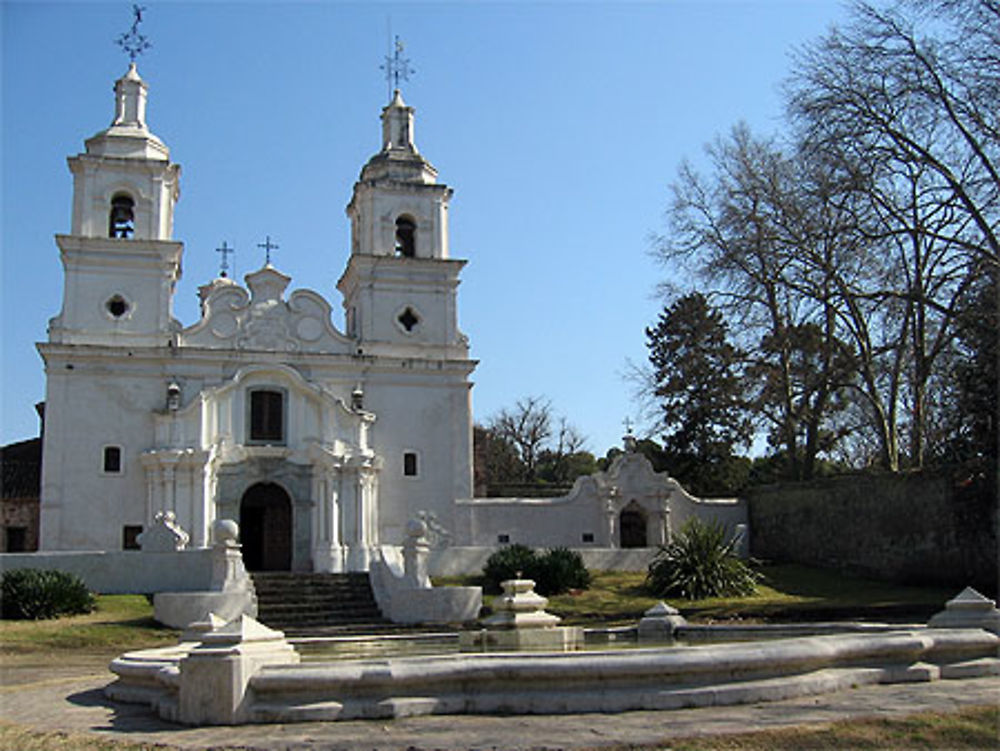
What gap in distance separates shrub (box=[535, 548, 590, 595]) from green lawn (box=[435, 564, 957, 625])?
37cm

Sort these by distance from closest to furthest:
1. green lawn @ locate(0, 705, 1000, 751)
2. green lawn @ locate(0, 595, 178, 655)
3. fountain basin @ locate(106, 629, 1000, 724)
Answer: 1. green lawn @ locate(0, 705, 1000, 751)
2. fountain basin @ locate(106, 629, 1000, 724)
3. green lawn @ locate(0, 595, 178, 655)

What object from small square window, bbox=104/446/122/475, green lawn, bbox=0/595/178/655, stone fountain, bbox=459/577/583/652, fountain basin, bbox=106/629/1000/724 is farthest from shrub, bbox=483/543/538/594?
fountain basin, bbox=106/629/1000/724

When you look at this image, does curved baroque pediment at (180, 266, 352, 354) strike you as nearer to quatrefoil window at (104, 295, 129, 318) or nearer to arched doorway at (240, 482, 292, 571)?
quatrefoil window at (104, 295, 129, 318)

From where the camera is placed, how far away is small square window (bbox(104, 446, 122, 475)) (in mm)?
28906

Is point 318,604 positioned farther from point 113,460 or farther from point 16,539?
point 16,539

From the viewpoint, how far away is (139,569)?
24.3m

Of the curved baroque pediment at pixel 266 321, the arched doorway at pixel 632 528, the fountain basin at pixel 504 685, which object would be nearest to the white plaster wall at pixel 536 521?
the arched doorway at pixel 632 528

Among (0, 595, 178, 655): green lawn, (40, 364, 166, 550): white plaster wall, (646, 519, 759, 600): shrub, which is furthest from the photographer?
(40, 364, 166, 550): white plaster wall

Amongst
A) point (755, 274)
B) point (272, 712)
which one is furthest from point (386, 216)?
point (272, 712)

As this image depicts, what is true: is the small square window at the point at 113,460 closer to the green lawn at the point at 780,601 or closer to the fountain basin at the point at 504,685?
the green lawn at the point at 780,601

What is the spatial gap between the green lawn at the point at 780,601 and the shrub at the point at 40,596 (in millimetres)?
9198

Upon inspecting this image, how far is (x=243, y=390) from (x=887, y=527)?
1794cm

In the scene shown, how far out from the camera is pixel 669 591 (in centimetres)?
2570

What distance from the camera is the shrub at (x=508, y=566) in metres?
26.4
